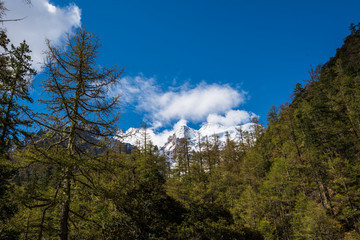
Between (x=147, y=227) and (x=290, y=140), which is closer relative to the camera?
(x=147, y=227)

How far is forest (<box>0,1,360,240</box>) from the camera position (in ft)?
18.1

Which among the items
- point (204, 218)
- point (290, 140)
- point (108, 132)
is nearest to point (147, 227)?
point (204, 218)

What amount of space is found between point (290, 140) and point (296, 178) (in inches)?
353

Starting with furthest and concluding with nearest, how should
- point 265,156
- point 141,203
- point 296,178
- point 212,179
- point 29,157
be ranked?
1. point 265,156
2. point 212,179
3. point 296,178
4. point 141,203
5. point 29,157

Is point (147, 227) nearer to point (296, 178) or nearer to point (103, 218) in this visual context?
point (103, 218)

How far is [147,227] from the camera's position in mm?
7105

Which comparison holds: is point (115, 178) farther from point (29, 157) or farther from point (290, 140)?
point (290, 140)

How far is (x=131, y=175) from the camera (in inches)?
347

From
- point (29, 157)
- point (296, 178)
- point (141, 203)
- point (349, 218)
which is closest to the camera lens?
point (29, 157)

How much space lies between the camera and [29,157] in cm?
489

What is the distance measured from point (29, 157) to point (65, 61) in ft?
11.2

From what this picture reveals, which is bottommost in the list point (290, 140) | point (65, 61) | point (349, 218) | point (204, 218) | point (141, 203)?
point (349, 218)

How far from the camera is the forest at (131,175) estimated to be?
5.52 meters

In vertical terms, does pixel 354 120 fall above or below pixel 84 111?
above
